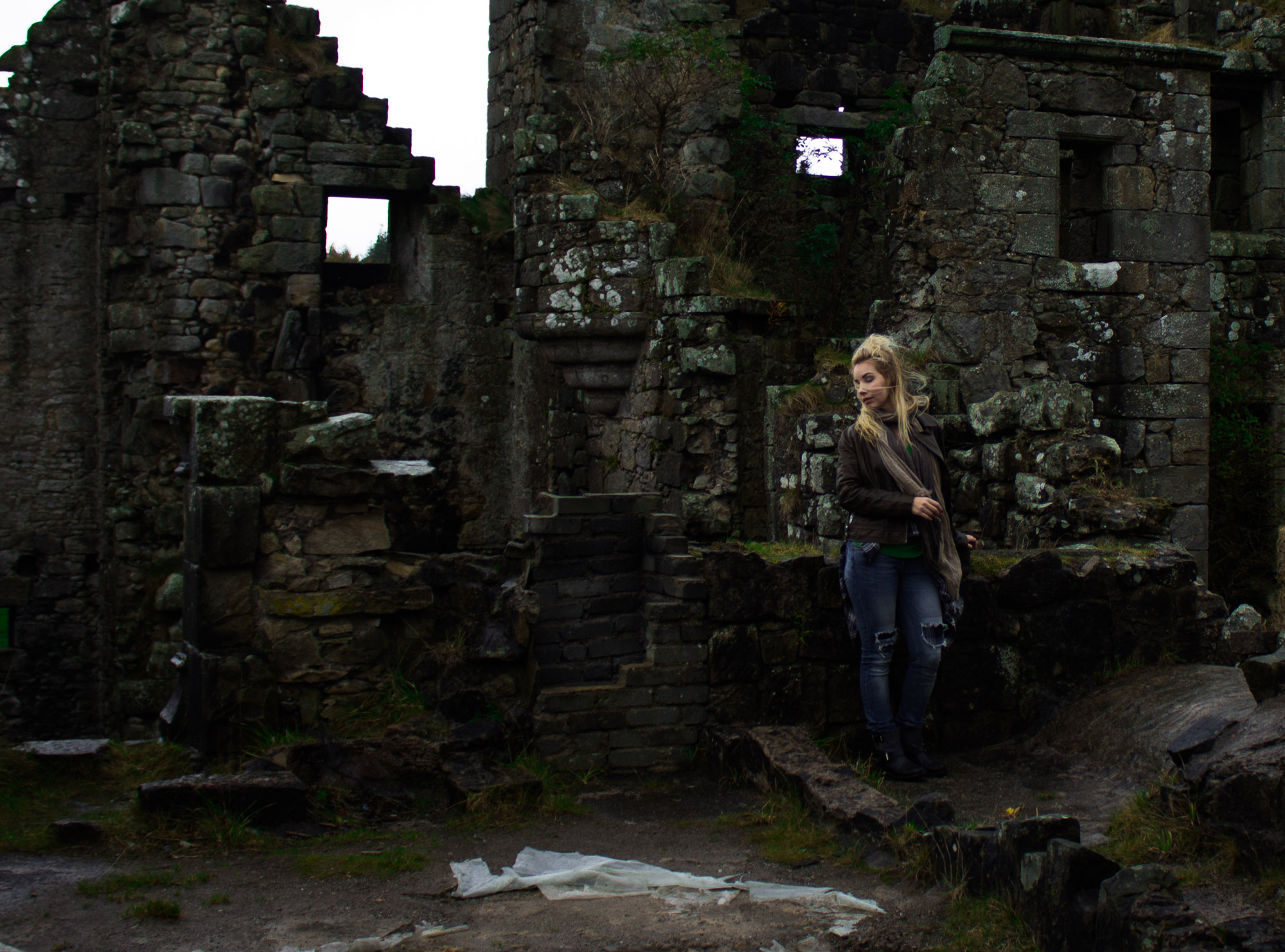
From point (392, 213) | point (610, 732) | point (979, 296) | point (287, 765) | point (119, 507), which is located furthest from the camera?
point (392, 213)

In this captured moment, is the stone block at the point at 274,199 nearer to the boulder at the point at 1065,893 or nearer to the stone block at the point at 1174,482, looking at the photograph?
the stone block at the point at 1174,482

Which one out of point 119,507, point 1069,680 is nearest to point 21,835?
point 1069,680

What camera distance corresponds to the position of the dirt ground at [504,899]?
345 cm

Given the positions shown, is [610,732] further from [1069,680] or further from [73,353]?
[73,353]

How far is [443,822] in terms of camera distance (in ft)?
15.1

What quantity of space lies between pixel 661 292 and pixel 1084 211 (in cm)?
345

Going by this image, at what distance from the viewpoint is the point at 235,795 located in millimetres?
4438

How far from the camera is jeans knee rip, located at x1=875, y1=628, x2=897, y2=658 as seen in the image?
5.00 m

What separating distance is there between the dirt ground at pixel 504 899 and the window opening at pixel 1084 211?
6.01m

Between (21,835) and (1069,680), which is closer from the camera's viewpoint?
(21,835)

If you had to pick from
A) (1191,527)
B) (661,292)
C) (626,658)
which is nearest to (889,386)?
(626,658)

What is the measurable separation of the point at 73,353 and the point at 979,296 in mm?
8290

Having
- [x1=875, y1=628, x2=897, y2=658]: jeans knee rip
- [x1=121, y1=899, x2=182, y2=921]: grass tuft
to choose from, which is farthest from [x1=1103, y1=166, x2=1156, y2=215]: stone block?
[x1=121, y1=899, x2=182, y2=921]: grass tuft

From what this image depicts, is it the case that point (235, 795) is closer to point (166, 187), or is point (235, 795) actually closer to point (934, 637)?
point (934, 637)
